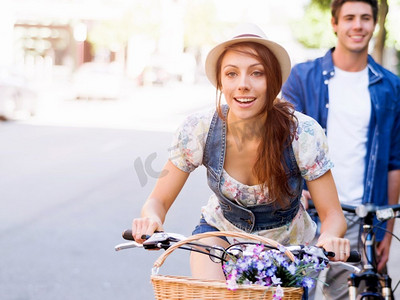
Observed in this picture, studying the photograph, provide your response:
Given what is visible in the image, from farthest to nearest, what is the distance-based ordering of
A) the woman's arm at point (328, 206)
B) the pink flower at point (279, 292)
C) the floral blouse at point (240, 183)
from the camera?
the floral blouse at point (240, 183), the woman's arm at point (328, 206), the pink flower at point (279, 292)

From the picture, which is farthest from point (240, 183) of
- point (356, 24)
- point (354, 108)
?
point (356, 24)

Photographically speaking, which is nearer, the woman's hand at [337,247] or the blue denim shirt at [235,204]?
the woman's hand at [337,247]

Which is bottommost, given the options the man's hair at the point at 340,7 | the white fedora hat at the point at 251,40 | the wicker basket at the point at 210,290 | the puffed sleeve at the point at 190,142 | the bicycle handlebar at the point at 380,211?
the wicker basket at the point at 210,290

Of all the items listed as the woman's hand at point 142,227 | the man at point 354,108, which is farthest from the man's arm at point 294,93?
the woman's hand at point 142,227

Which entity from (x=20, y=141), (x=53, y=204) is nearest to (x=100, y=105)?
(x=20, y=141)

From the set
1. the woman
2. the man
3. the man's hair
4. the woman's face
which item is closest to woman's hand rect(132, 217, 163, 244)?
the woman

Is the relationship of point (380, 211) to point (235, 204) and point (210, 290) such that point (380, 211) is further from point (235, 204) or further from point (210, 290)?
point (210, 290)

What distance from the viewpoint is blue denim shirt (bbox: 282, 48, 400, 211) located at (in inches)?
155

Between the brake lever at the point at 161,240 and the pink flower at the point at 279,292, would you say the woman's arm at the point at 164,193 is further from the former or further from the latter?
the pink flower at the point at 279,292

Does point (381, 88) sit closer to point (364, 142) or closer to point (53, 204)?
point (364, 142)

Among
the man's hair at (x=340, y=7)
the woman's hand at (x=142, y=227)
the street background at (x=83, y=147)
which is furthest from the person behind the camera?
the street background at (x=83, y=147)

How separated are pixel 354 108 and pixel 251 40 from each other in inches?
50.3

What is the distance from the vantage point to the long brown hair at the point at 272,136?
2.88 metres

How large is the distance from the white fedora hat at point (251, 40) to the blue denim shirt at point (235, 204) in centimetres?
24
